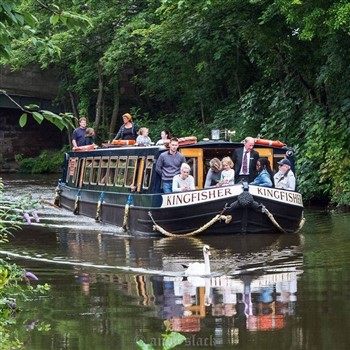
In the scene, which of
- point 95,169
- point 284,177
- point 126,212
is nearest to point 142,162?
point 126,212

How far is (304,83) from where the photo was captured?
1150 inches

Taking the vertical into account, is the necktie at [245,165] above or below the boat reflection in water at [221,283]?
above

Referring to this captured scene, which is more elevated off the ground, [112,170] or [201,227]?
[112,170]

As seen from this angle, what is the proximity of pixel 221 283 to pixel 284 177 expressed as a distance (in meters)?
7.60

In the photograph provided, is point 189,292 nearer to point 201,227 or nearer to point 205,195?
point 205,195

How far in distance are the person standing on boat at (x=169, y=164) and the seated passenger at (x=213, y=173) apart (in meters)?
0.56

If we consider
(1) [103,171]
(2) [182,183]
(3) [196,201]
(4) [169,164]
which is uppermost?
(1) [103,171]

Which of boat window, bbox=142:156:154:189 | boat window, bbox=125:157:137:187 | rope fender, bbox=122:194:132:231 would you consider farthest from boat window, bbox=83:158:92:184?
boat window, bbox=142:156:154:189

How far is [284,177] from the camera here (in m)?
20.5

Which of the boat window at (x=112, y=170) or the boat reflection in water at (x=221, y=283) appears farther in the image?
the boat window at (x=112, y=170)

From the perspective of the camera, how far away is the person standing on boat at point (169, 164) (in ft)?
65.4

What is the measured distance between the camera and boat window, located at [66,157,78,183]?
27766 mm

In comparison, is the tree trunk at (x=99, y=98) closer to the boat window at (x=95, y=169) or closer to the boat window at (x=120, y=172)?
the boat window at (x=95, y=169)

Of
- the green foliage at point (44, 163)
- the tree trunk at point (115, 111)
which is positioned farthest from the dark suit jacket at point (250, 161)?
the green foliage at point (44, 163)
